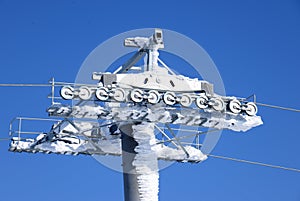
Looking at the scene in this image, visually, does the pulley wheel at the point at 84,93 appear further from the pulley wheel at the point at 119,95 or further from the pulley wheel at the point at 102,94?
the pulley wheel at the point at 119,95

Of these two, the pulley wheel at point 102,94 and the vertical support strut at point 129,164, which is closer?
the pulley wheel at point 102,94

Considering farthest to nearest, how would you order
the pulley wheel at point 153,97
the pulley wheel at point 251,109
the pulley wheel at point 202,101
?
1. the pulley wheel at point 251,109
2. the pulley wheel at point 202,101
3. the pulley wheel at point 153,97

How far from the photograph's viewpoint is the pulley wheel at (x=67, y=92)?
2970 cm

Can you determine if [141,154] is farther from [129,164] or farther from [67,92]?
[67,92]

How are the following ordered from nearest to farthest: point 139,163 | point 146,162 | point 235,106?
point 235,106 → point 139,163 → point 146,162

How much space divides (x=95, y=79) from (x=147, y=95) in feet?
12.5

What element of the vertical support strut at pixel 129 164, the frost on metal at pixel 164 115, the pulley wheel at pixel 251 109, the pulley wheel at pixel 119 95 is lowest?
the vertical support strut at pixel 129 164

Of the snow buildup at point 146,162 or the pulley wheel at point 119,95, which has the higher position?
the pulley wheel at point 119,95

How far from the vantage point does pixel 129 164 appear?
1300 inches

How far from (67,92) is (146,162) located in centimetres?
506

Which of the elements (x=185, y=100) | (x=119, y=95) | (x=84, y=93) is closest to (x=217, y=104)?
(x=185, y=100)

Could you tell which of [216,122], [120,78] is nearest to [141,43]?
[120,78]

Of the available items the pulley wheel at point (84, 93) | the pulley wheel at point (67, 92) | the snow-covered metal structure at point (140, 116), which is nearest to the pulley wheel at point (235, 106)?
the snow-covered metal structure at point (140, 116)

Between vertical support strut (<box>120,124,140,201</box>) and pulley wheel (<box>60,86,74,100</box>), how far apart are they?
4.31m
